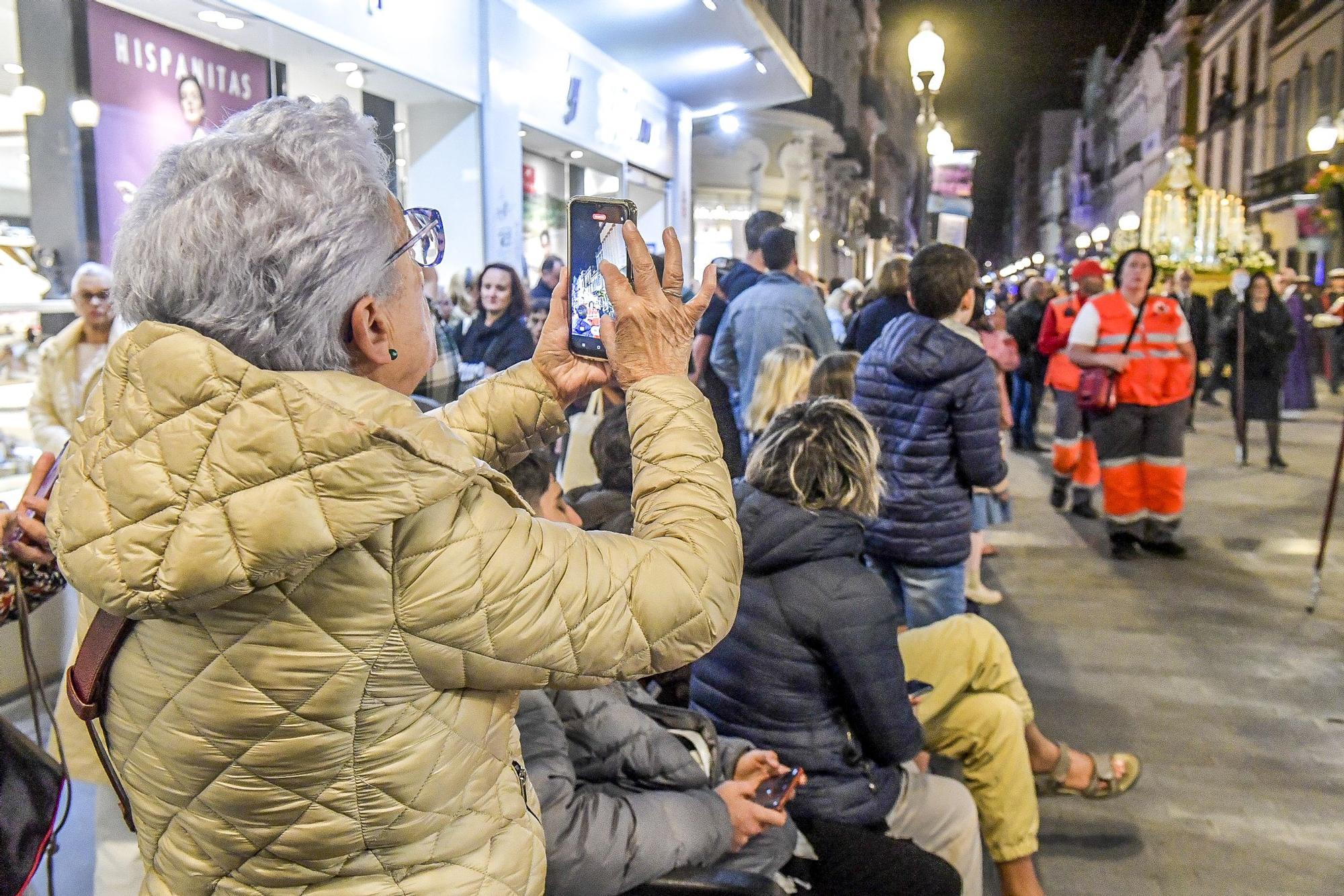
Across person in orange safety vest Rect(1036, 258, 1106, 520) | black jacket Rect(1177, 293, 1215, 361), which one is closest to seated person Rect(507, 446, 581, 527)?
person in orange safety vest Rect(1036, 258, 1106, 520)

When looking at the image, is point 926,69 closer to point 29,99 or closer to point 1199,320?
point 1199,320

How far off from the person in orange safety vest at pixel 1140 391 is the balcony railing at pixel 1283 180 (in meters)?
25.2

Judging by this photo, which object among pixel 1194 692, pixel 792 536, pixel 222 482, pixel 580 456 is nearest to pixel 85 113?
pixel 580 456

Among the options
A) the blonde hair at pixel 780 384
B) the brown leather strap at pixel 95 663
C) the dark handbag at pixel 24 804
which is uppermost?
the blonde hair at pixel 780 384

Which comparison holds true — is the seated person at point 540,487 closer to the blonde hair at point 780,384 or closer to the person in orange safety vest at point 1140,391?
the blonde hair at point 780,384

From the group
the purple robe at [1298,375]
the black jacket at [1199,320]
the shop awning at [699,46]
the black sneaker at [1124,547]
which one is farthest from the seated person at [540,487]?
the purple robe at [1298,375]

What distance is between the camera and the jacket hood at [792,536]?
270cm

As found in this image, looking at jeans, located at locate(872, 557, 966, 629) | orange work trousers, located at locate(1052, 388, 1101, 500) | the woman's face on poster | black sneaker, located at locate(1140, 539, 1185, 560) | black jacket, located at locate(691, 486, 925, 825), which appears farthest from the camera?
orange work trousers, located at locate(1052, 388, 1101, 500)

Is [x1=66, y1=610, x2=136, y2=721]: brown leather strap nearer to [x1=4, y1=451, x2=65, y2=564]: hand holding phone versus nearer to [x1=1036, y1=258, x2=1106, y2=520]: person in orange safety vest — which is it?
[x1=4, y1=451, x2=65, y2=564]: hand holding phone

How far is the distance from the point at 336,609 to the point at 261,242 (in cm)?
42

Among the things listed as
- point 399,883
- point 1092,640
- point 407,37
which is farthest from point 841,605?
point 407,37

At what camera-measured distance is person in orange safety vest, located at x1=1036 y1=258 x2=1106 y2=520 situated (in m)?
9.20

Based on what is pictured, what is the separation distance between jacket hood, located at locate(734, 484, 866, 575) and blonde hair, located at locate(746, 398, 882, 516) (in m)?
0.06

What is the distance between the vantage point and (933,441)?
177 inches
